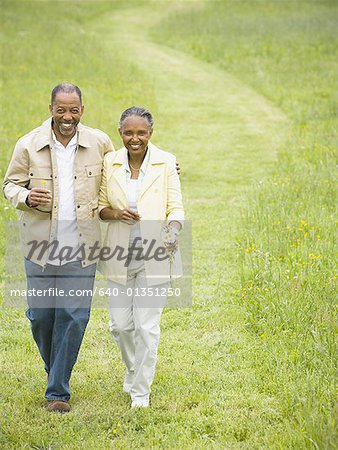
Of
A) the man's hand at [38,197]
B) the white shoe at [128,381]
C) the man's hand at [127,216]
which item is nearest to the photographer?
the man's hand at [38,197]

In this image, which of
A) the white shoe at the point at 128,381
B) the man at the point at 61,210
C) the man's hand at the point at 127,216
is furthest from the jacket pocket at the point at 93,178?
the white shoe at the point at 128,381

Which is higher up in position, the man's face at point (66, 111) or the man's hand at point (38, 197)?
the man's face at point (66, 111)

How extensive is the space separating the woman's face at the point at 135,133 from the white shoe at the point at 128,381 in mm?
A: 1565

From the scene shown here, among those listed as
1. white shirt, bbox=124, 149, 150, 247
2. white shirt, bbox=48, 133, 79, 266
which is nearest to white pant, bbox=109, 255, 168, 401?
white shirt, bbox=124, 149, 150, 247

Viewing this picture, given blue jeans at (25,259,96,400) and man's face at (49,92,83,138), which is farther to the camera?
blue jeans at (25,259,96,400)

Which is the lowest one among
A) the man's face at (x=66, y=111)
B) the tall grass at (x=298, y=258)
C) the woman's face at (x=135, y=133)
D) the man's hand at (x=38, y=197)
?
the tall grass at (x=298, y=258)

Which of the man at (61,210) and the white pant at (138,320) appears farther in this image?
the white pant at (138,320)

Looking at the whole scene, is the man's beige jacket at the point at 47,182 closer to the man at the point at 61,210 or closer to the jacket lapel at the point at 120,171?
the man at the point at 61,210

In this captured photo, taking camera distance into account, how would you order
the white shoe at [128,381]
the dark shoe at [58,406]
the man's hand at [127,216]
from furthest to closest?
1. the white shoe at [128,381]
2. the dark shoe at [58,406]
3. the man's hand at [127,216]

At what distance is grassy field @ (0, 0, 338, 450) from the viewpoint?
202 inches

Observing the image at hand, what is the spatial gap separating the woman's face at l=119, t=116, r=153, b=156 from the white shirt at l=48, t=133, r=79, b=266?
362mm

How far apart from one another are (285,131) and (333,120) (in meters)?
1.02

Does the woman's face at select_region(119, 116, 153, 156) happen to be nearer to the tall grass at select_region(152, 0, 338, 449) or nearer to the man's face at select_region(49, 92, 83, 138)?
the man's face at select_region(49, 92, 83, 138)

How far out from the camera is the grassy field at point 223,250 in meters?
5.13
